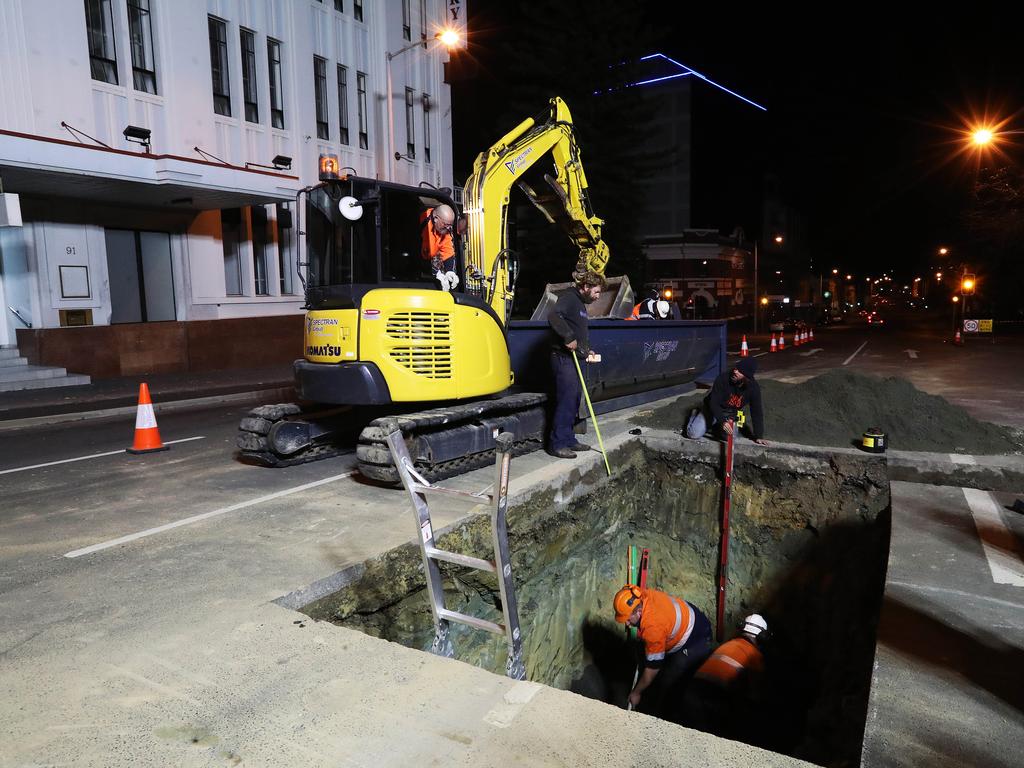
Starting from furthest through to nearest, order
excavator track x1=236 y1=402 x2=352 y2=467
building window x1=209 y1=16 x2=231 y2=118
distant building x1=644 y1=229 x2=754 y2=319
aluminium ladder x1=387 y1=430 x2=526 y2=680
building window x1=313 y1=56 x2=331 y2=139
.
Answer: distant building x1=644 y1=229 x2=754 y2=319 < building window x1=313 y1=56 x2=331 y2=139 < building window x1=209 y1=16 x2=231 y2=118 < excavator track x1=236 y1=402 x2=352 y2=467 < aluminium ladder x1=387 y1=430 x2=526 y2=680

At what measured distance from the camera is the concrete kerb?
33.5 feet

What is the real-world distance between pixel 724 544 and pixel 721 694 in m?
2.63

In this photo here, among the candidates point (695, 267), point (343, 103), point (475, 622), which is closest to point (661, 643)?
point (475, 622)

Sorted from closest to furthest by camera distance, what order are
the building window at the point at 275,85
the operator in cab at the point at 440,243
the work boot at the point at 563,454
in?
the operator in cab at the point at 440,243, the work boot at the point at 563,454, the building window at the point at 275,85

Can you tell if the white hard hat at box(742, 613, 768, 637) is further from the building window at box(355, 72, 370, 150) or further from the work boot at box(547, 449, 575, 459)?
the building window at box(355, 72, 370, 150)

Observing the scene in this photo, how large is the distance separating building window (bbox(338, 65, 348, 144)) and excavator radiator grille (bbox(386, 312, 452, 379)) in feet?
55.4

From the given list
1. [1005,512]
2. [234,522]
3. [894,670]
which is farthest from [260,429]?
[1005,512]

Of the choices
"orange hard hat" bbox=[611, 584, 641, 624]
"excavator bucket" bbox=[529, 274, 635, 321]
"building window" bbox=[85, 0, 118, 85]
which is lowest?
"orange hard hat" bbox=[611, 584, 641, 624]

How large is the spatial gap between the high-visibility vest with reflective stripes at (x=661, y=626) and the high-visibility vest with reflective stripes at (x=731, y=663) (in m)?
0.35

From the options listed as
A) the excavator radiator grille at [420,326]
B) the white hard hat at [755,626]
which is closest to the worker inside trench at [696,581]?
the white hard hat at [755,626]

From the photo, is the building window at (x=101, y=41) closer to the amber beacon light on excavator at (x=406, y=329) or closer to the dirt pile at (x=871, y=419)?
the amber beacon light on excavator at (x=406, y=329)

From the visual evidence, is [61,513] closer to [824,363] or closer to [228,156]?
[228,156]

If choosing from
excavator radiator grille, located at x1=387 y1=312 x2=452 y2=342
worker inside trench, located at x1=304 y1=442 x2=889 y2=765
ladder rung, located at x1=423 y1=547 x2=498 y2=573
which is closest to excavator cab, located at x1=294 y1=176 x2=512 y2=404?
excavator radiator grille, located at x1=387 y1=312 x2=452 y2=342

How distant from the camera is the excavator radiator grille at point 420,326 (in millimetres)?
6191
